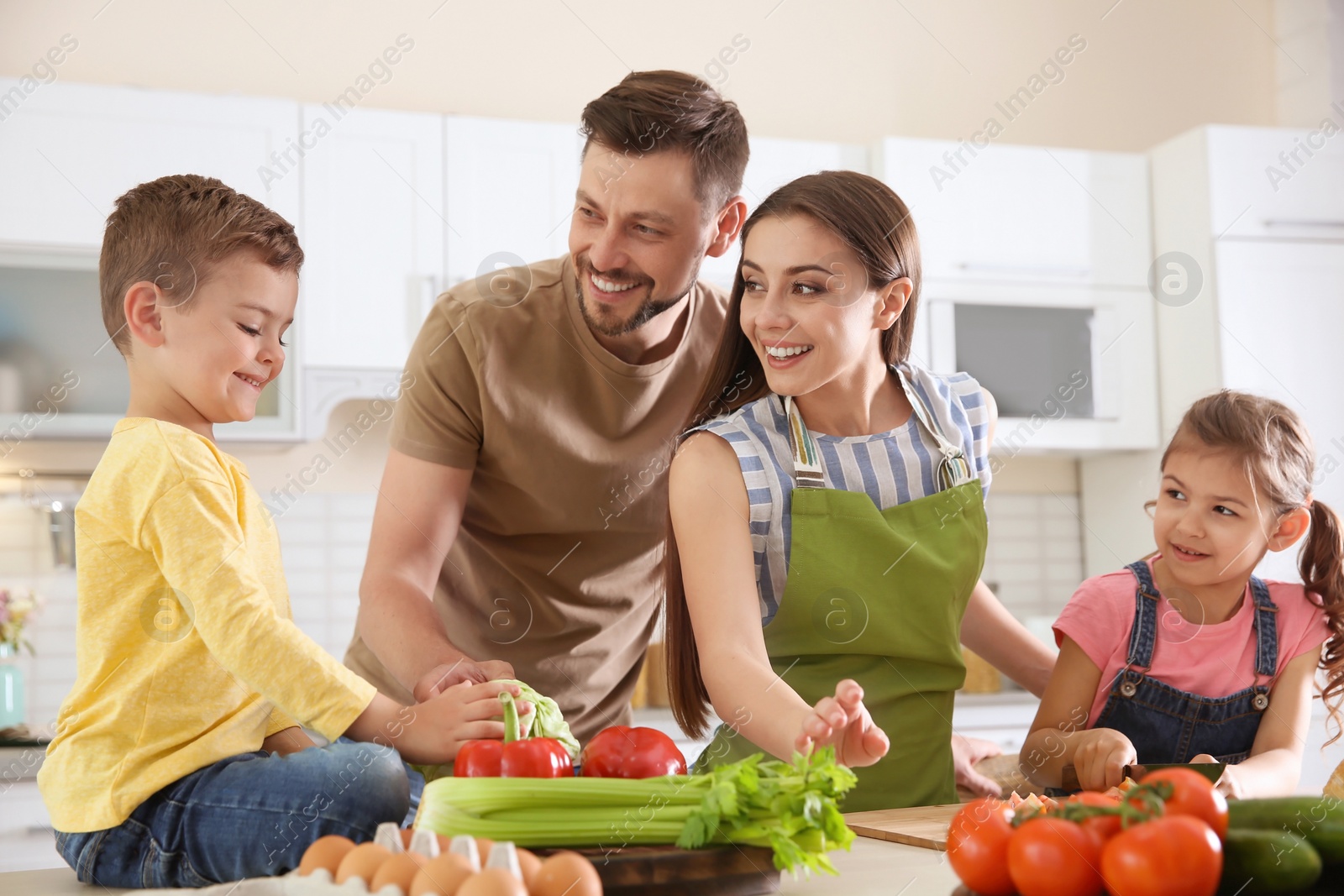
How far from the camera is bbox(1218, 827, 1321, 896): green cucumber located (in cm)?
73

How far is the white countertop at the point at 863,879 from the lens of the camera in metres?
0.85

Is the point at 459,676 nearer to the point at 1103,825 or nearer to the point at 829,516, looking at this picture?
the point at 829,516

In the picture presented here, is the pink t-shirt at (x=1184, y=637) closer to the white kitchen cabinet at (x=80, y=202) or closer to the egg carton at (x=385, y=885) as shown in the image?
the egg carton at (x=385, y=885)

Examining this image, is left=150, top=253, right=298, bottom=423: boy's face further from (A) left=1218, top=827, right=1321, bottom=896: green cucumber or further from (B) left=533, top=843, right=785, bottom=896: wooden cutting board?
(A) left=1218, top=827, right=1321, bottom=896: green cucumber

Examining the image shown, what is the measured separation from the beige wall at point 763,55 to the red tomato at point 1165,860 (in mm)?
2872

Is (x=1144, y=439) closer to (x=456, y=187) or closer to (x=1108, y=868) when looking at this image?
(x=456, y=187)

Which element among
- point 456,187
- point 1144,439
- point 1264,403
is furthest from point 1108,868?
point 1144,439

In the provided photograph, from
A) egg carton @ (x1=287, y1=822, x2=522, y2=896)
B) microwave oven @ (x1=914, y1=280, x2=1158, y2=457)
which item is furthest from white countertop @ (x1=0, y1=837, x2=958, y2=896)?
microwave oven @ (x1=914, y1=280, x2=1158, y2=457)

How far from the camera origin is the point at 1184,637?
56.6 inches

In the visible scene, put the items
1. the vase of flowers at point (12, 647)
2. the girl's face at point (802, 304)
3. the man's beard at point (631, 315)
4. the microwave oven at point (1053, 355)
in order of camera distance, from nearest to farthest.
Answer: the girl's face at point (802, 304), the man's beard at point (631, 315), the vase of flowers at point (12, 647), the microwave oven at point (1053, 355)

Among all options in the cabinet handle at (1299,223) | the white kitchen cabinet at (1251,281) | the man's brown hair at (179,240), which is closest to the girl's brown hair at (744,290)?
the man's brown hair at (179,240)

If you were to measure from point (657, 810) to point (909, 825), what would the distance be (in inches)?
13.2

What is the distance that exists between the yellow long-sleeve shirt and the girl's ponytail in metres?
1.16

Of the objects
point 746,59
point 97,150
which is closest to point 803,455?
point 97,150
